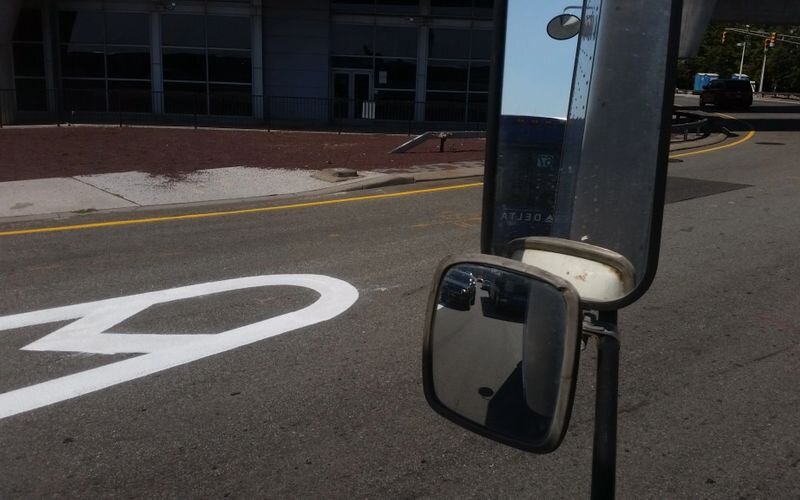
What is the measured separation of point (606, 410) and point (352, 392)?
2.91 meters

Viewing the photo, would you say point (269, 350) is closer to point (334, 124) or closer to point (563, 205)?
point (563, 205)

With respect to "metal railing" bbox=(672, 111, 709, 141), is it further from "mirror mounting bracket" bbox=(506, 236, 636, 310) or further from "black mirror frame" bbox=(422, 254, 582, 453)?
"black mirror frame" bbox=(422, 254, 582, 453)

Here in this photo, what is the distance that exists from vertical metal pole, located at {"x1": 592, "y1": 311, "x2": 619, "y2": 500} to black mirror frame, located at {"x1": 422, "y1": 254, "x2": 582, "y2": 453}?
0.14 m

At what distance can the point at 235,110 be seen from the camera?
28.4m

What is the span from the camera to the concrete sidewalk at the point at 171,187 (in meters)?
10.8

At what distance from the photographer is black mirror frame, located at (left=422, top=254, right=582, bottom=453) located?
4.66 feet

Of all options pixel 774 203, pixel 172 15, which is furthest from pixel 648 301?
pixel 172 15

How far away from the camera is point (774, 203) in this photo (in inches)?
449

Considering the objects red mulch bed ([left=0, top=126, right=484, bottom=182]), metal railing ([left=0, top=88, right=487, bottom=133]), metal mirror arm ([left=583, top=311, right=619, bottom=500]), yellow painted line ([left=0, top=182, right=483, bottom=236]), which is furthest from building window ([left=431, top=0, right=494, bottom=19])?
metal mirror arm ([left=583, top=311, right=619, bottom=500])

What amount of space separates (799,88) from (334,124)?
244ft

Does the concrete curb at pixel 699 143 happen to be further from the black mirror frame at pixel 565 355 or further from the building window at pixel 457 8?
the black mirror frame at pixel 565 355

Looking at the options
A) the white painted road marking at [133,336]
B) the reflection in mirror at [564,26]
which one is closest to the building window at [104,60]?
the white painted road marking at [133,336]

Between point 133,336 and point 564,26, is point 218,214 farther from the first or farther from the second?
point 564,26

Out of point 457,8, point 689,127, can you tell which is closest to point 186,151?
point 689,127
